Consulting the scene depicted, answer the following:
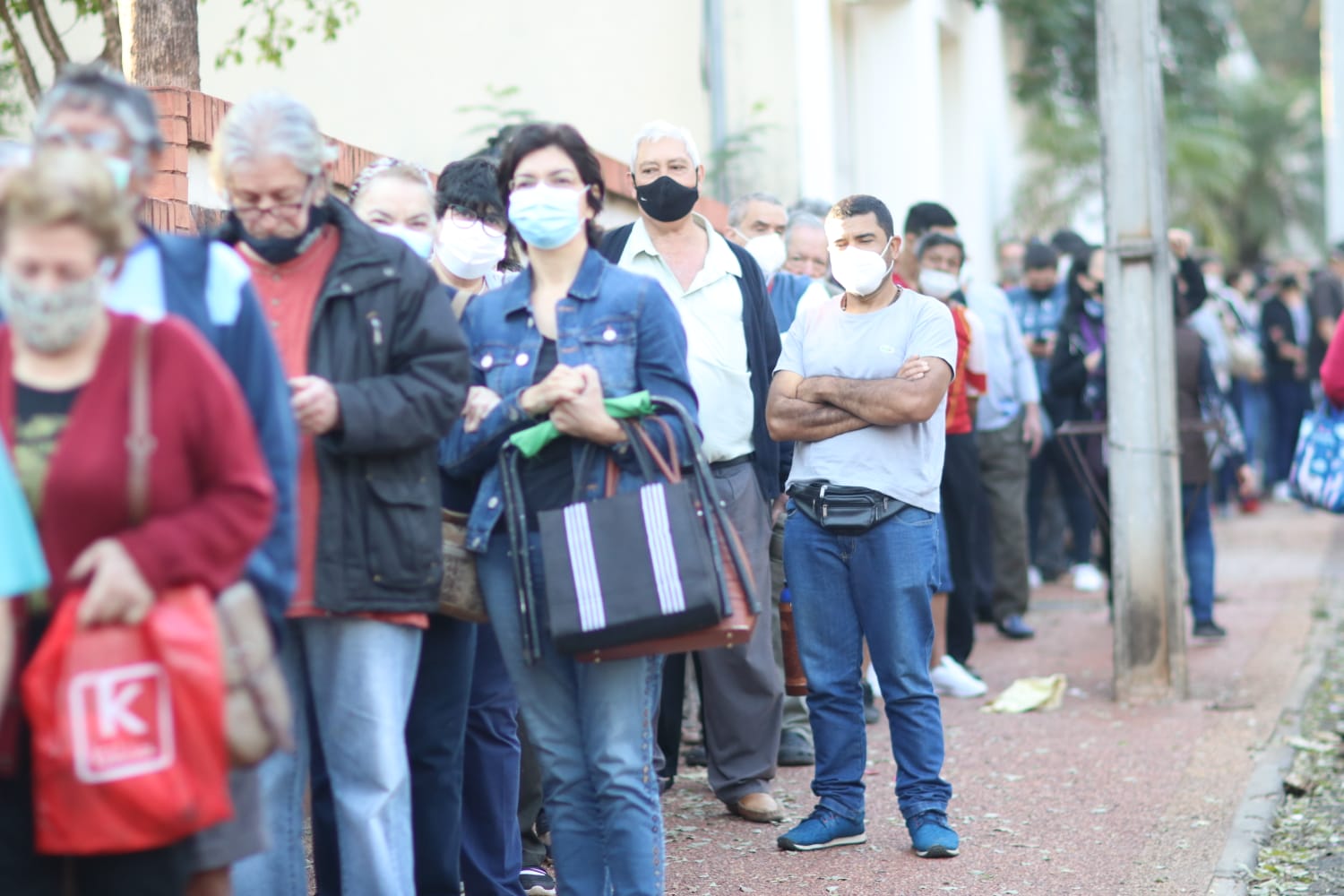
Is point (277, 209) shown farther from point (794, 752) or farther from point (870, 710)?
point (870, 710)

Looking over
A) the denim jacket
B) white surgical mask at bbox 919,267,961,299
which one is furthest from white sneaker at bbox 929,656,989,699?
the denim jacket

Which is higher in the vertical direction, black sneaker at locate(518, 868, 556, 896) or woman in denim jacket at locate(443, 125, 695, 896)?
woman in denim jacket at locate(443, 125, 695, 896)

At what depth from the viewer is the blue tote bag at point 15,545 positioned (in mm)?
2971

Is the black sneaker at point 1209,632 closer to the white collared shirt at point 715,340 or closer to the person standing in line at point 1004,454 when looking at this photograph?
the person standing in line at point 1004,454

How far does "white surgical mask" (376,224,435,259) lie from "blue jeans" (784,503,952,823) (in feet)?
5.65

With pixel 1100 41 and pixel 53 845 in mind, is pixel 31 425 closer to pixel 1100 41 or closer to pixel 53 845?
pixel 53 845

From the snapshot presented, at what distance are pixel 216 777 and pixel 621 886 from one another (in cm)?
163

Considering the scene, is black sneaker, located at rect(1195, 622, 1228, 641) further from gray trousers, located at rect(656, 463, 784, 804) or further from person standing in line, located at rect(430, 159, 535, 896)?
person standing in line, located at rect(430, 159, 535, 896)

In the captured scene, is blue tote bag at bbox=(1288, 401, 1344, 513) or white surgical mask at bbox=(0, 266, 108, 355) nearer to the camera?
white surgical mask at bbox=(0, 266, 108, 355)

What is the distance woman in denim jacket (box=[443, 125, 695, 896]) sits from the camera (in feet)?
14.4

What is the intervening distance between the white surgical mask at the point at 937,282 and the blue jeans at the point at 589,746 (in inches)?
157

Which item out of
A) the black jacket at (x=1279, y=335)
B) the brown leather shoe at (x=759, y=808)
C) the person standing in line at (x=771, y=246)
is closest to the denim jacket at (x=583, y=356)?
the brown leather shoe at (x=759, y=808)

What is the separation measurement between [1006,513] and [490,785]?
6045 mm

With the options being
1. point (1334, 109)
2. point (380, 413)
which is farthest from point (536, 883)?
point (1334, 109)
